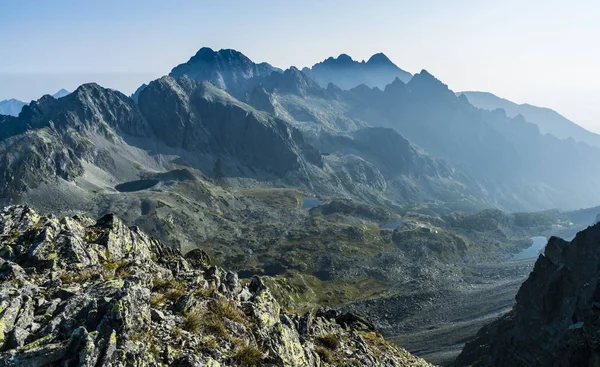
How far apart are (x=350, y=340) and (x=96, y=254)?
23199 millimetres

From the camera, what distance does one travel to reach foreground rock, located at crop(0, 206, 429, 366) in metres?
15.1

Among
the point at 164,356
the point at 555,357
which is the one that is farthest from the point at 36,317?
the point at 555,357

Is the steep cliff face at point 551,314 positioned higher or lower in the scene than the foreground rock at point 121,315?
lower

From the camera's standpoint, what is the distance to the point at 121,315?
1616 cm

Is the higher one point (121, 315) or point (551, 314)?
point (121, 315)

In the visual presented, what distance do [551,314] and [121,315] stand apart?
282 ft

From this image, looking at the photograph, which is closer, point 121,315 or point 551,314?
point 121,315

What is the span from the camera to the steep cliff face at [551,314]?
5775 cm

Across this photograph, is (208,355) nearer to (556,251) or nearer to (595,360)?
(595,360)

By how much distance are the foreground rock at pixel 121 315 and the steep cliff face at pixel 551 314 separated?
40738mm

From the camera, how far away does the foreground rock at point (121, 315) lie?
594 inches

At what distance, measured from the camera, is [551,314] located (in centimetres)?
7569

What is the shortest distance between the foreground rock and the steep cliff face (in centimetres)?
4074

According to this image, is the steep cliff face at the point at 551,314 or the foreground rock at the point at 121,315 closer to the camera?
the foreground rock at the point at 121,315
